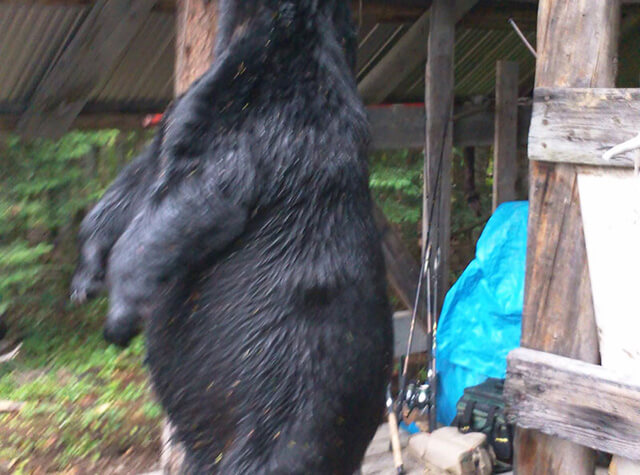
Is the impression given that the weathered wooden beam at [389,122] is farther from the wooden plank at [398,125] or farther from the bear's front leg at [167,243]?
the bear's front leg at [167,243]

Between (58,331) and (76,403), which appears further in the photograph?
(58,331)

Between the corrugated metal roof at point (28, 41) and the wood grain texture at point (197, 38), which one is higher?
the corrugated metal roof at point (28, 41)

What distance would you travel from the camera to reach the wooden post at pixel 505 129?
5.29 metres

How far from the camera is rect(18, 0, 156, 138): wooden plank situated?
3.79 m

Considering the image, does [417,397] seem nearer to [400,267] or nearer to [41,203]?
[400,267]

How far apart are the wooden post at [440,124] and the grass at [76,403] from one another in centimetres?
221

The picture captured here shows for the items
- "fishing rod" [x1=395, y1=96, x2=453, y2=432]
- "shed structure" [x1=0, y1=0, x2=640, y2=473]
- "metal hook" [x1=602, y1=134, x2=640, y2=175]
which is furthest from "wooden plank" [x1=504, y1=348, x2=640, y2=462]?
"fishing rod" [x1=395, y1=96, x2=453, y2=432]

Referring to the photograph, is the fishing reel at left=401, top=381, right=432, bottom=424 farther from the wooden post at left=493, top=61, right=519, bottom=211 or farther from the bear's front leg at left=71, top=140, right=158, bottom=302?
the bear's front leg at left=71, top=140, right=158, bottom=302

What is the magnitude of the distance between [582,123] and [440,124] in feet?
7.33

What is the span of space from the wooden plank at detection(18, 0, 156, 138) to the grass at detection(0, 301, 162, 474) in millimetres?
1726

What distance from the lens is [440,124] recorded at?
492cm

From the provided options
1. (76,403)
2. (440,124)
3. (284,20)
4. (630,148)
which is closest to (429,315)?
(440,124)

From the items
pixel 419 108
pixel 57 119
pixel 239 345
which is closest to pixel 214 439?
pixel 239 345

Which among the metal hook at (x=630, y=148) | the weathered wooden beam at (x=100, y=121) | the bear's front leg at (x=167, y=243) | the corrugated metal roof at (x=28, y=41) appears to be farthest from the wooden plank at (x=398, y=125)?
the bear's front leg at (x=167, y=243)
